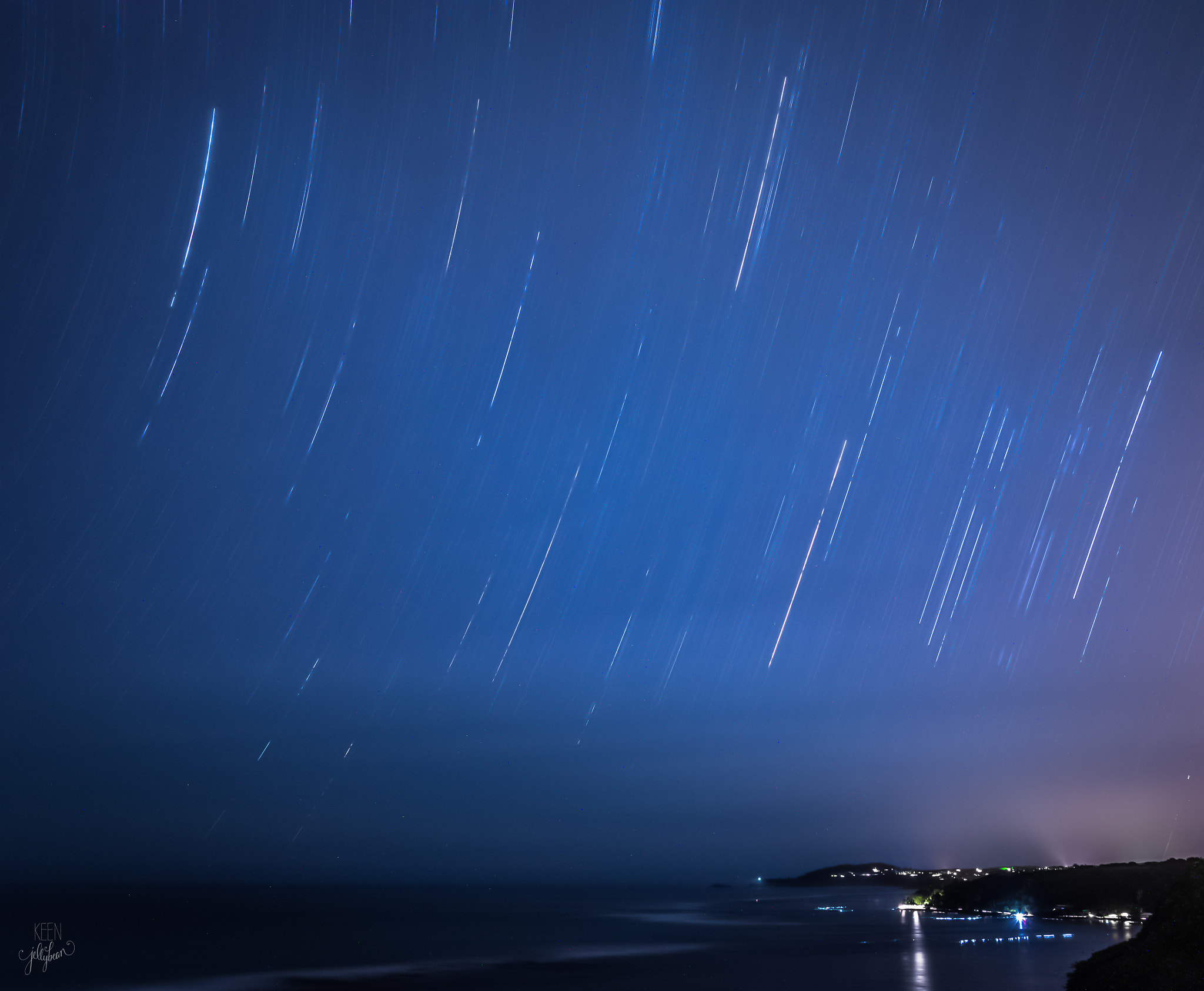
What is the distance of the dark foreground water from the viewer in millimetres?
43969

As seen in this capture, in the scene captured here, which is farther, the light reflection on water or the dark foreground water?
the dark foreground water

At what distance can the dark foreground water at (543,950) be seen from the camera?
4397 centimetres

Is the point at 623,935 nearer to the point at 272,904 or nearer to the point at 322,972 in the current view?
the point at 322,972

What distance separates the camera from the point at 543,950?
207 feet

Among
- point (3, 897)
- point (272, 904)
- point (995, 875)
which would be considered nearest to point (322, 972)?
point (995, 875)
